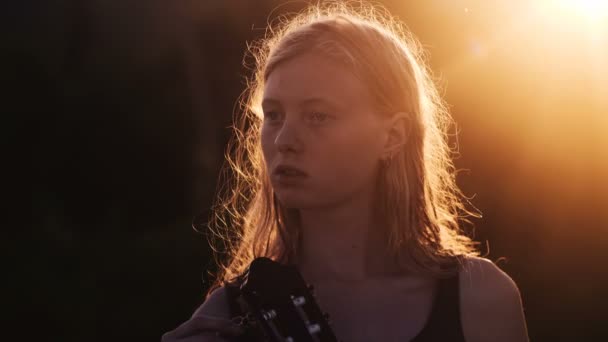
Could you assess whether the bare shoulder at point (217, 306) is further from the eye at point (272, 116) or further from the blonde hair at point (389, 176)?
the eye at point (272, 116)

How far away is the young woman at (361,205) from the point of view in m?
2.42

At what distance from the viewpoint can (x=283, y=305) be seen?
1990 millimetres

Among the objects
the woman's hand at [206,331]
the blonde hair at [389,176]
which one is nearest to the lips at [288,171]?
the blonde hair at [389,176]

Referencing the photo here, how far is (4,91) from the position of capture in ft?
42.2

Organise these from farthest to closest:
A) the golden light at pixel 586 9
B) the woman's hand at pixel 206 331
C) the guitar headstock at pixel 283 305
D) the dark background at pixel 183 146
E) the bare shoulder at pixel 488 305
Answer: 1. the golden light at pixel 586 9
2. the dark background at pixel 183 146
3. the bare shoulder at pixel 488 305
4. the woman's hand at pixel 206 331
5. the guitar headstock at pixel 283 305

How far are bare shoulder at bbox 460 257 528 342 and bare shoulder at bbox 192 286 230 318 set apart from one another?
67 centimetres

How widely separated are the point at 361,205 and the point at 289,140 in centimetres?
38

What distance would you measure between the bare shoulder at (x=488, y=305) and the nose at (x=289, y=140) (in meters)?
0.64

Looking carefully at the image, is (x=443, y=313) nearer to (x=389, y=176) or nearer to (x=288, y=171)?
(x=389, y=176)

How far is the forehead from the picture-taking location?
→ 7.95ft

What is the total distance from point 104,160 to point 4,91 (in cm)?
172

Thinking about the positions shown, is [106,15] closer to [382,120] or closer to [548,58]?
[548,58]

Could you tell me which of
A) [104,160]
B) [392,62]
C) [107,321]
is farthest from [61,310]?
[392,62]

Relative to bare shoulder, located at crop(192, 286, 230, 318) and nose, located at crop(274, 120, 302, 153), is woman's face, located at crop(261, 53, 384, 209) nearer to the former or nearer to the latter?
nose, located at crop(274, 120, 302, 153)
